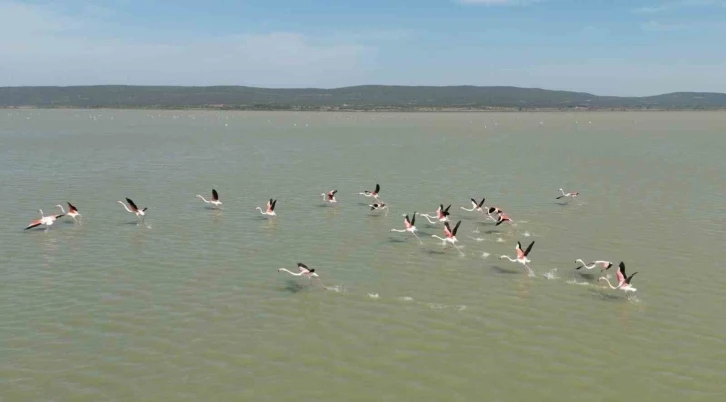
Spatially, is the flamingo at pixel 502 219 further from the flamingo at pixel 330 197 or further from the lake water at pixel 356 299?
the flamingo at pixel 330 197

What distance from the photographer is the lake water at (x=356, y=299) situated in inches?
436

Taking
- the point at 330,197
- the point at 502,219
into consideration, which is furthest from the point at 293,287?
the point at 330,197

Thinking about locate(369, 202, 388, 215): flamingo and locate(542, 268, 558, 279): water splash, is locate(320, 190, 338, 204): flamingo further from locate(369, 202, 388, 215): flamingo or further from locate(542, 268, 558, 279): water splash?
locate(542, 268, 558, 279): water splash

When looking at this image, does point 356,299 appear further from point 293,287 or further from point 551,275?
point 551,275

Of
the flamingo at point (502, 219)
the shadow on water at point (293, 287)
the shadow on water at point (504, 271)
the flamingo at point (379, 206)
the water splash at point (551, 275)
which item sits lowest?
the shadow on water at point (293, 287)

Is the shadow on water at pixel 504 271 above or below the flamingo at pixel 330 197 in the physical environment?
below

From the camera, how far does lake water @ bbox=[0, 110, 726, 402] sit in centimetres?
1107

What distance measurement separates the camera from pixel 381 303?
14891mm

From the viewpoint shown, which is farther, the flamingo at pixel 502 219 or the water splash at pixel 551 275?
the flamingo at pixel 502 219

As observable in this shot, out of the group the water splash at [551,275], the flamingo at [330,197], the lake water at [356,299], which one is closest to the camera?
the lake water at [356,299]

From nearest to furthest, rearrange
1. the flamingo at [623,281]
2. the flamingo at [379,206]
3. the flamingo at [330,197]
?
the flamingo at [623,281], the flamingo at [379,206], the flamingo at [330,197]

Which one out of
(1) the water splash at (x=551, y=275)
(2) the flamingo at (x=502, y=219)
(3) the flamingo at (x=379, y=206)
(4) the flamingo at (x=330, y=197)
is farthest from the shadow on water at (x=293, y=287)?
(4) the flamingo at (x=330, y=197)

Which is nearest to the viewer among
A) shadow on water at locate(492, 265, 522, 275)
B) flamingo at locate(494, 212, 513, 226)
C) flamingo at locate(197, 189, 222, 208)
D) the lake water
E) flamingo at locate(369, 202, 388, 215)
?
the lake water

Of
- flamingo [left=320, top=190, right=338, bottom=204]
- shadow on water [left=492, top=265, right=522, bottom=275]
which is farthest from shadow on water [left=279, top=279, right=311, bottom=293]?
flamingo [left=320, top=190, right=338, bottom=204]
